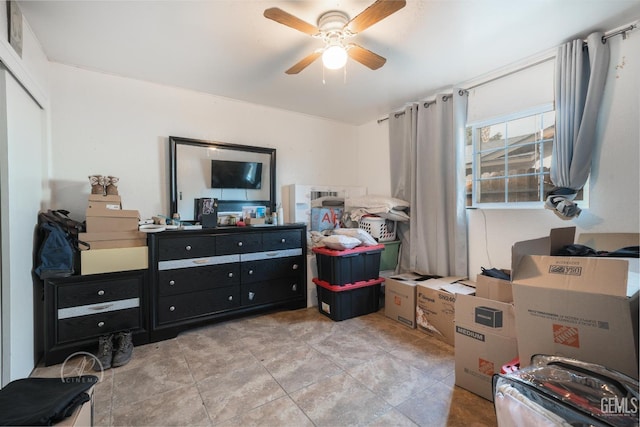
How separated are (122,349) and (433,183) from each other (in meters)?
3.18

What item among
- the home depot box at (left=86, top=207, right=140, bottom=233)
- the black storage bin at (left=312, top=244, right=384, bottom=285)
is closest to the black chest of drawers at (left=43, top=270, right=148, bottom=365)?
the home depot box at (left=86, top=207, right=140, bottom=233)

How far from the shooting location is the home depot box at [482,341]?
1606mm

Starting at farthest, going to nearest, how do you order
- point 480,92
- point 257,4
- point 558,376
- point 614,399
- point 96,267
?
point 480,92
point 96,267
point 257,4
point 558,376
point 614,399

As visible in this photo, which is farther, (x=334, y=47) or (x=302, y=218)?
(x=302, y=218)

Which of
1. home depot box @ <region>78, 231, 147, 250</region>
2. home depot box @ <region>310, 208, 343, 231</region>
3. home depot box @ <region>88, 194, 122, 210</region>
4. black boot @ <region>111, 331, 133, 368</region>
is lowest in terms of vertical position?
black boot @ <region>111, 331, 133, 368</region>

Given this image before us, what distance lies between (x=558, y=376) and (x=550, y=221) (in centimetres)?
165

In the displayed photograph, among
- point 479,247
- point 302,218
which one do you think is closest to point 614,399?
point 479,247

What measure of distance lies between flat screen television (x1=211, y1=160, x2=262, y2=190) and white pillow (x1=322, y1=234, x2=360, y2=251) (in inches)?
44.6

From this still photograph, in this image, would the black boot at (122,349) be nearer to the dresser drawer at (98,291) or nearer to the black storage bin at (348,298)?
the dresser drawer at (98,291)

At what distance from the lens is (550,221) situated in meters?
2.28

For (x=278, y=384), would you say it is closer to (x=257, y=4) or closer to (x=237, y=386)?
(x=237, y=386)

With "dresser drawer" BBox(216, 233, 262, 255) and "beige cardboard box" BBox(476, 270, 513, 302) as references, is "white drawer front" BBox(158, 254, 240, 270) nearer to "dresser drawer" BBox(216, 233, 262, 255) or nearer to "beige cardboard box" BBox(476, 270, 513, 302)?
"dresser drawer" BBox(216, 233, 262, 255)

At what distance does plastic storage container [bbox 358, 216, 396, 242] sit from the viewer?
3.33 meters

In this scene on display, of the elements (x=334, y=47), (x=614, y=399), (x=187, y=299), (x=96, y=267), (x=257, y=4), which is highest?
(x=257, y=4)
